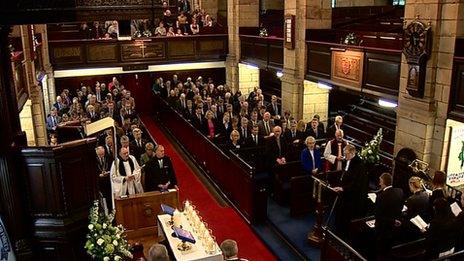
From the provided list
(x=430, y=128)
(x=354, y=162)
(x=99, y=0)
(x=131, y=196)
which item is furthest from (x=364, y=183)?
(x=99, y=0)

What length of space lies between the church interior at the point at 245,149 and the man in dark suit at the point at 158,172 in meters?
0.03

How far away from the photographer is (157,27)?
60.7 feet

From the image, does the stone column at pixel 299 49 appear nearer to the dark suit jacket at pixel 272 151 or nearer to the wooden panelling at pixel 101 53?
the dark suit jacket at pixel 272 151

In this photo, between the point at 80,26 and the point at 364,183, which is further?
the point at 80,26

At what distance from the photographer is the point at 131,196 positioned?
27.9ft

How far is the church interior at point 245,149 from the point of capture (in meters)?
4.83

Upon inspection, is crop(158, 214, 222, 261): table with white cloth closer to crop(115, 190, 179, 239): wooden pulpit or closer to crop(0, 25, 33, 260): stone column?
crop(115, 190, 179, 239): wooden pulpit

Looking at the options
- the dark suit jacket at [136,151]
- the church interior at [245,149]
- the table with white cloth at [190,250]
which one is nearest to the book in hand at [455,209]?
the church interior at [245,149]

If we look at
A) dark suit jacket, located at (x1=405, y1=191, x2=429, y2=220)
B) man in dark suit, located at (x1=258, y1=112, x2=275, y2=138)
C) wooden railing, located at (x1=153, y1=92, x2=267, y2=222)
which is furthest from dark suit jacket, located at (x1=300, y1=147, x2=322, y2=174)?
dark suit jacket, located at (x1=405, y1=191, x2=429, y2=220)

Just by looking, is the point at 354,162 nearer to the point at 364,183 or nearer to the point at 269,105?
the point at 364,183

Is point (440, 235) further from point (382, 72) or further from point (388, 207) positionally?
point (382, 72)

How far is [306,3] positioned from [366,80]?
371 cm

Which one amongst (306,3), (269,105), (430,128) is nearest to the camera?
(430,128)

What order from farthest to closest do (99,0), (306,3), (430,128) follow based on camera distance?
(306,3), (430,128), (99,0)
